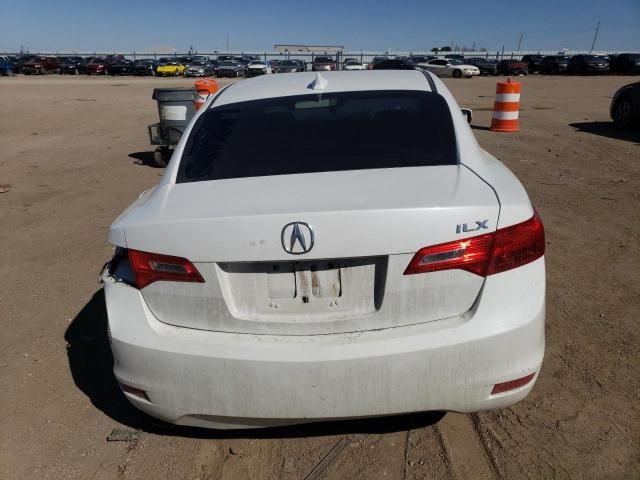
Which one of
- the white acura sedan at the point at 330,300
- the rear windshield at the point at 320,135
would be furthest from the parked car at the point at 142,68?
the white acura sedan at the point at 330,300

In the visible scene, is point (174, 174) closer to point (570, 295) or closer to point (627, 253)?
point (570, 295)

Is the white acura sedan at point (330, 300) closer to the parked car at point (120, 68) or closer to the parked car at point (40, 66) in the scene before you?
the parked car at point (120, 68)

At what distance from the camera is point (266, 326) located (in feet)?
7.08

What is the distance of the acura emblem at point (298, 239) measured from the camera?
2.01 metres

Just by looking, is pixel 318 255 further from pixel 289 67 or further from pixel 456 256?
pixel 289 67

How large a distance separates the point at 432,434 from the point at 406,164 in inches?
52.2

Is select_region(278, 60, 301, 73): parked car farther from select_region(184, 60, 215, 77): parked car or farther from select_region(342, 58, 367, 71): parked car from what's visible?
select_region(184, 60, 215, 77): parked car

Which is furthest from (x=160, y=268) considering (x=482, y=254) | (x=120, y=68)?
(x=120, y=68)

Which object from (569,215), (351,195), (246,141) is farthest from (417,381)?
(569,215)

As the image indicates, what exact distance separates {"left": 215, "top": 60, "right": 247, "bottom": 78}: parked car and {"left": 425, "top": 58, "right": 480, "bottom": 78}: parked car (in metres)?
17.8

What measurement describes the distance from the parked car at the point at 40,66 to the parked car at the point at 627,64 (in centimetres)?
4922

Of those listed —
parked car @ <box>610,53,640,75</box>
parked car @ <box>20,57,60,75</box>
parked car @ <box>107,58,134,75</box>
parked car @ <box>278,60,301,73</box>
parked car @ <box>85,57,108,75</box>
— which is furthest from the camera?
parked car @ <box>85,57,108,75</box>

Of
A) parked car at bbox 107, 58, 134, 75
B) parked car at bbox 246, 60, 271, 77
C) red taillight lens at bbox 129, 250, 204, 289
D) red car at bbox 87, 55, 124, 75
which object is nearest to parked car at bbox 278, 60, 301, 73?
parked car at bbox 246, 60, 271, 77

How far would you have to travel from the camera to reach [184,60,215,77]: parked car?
161 feet
